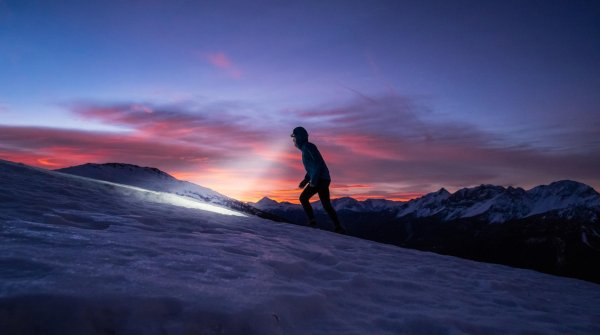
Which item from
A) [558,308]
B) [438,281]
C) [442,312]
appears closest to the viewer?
A: [442,312]

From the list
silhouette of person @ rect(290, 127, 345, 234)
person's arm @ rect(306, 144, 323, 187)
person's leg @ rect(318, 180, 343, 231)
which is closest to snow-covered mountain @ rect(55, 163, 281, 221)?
silhouette of person @ rect(290, 127, 345, 234)

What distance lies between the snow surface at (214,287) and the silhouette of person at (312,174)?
5.20 m

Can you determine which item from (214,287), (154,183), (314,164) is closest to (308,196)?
(314,164)

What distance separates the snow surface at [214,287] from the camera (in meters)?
2.62

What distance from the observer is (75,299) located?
260 centimetres

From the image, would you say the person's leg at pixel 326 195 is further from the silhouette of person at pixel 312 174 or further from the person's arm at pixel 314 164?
the person's arm at pixel 314 164

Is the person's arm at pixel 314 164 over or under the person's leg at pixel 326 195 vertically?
over

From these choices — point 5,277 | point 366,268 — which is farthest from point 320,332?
point 366,268

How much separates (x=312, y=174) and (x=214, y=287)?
9295mm

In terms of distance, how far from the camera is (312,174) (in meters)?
12.6

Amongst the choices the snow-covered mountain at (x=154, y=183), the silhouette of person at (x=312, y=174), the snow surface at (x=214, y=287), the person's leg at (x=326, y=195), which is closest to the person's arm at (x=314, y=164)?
the silhouette of person at (x=312, y=174)

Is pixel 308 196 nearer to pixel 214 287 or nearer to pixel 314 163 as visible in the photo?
pixel 314 163

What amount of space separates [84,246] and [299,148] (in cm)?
929

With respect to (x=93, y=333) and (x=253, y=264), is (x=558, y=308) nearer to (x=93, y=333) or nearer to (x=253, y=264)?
(x=253, y=264)
